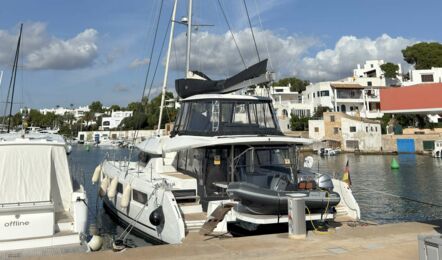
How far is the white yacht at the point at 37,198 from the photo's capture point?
30.4ft

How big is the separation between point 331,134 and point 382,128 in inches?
327

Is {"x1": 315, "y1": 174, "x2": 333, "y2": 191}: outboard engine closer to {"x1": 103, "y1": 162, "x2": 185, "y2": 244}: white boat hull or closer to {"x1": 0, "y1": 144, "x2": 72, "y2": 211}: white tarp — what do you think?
{"x1": 103, "y1": 162, "x2": 185, "y2": 244}: white boat hull

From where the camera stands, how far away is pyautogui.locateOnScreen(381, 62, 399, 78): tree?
9131cm

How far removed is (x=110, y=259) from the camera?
24.4 ft

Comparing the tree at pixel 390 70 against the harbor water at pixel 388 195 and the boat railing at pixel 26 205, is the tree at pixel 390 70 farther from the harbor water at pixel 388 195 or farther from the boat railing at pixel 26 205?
the boat railing at pixel 26 205

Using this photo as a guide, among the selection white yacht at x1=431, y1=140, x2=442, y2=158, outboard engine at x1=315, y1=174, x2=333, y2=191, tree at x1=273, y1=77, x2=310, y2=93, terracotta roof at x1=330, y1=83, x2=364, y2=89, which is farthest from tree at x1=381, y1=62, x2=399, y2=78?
outboard engine at x1=315, y1=174, x2=333, y2=191

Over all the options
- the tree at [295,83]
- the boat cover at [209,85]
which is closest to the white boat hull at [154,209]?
the boat cover at [209,85]

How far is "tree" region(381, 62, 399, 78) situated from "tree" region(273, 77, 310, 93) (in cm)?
2221

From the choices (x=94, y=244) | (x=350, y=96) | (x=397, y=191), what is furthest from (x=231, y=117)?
(x=350, y=96)

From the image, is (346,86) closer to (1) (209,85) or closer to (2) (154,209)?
(1) (209,85)

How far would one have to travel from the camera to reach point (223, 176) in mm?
11539

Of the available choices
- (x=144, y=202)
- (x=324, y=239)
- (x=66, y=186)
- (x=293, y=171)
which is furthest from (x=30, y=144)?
(x=324, y=239)

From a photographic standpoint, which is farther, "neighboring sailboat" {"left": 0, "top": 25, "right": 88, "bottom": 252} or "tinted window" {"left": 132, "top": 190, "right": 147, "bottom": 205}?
"tinted window" {"left": 132, "top": 190, "right": 147, "bottom": 205}

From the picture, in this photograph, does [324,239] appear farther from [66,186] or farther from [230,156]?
[66,186]
